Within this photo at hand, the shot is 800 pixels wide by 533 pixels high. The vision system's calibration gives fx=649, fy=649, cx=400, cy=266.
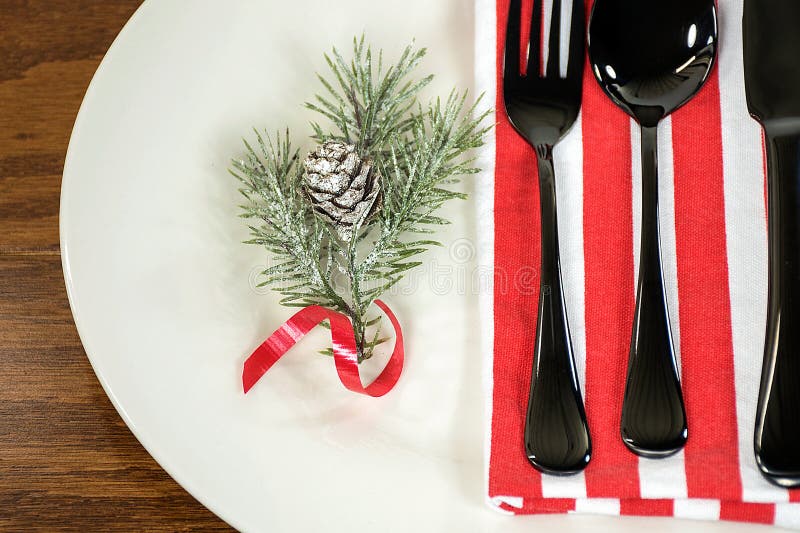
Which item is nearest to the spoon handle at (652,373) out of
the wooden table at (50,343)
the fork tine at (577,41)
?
the fork tine at (577,41)

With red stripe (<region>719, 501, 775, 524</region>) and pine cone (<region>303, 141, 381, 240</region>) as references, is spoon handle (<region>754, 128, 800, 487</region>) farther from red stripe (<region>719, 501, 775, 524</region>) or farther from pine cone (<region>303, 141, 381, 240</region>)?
pine cone (<region>303, 141, 381, 240</region>)

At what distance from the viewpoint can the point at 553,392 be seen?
0.44m

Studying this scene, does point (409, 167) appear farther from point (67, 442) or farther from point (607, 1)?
point (67, 442)

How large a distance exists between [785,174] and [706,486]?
217 mm

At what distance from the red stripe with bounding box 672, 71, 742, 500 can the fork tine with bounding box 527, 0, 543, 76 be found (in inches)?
4.5

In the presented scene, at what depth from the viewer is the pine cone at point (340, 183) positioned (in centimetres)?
46

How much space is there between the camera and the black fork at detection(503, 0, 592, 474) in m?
0.43

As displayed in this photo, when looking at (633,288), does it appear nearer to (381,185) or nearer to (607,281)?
(607,281)

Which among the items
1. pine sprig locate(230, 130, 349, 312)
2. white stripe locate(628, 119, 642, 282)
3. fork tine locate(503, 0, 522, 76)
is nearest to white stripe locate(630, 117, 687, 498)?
white stripe locate(628, 119, 642, 282)

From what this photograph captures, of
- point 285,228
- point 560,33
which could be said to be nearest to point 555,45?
point 560,33

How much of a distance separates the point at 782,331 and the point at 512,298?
0.58 ft

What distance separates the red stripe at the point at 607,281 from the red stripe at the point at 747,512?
59 mm

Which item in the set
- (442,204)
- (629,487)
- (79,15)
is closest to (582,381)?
(629,487)

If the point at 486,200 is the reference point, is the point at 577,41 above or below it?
above
